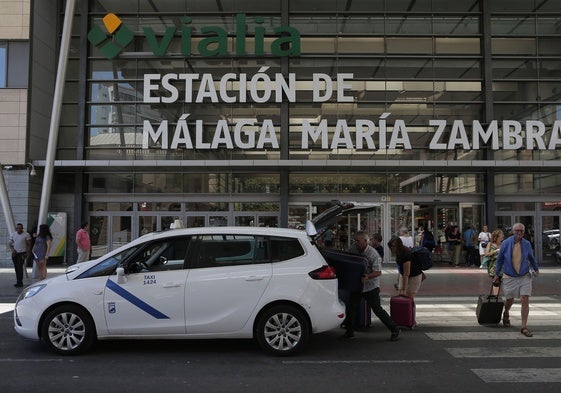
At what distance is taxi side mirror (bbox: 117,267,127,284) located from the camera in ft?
21.6

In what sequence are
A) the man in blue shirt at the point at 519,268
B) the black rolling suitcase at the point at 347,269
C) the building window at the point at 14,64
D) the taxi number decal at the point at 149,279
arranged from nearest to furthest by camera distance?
the taxi number decal at the point at 149,279
the black rolling suitcase at the point at 347,269
the man in blue shirt at the point at 519,268
the building window at the point at 14,64

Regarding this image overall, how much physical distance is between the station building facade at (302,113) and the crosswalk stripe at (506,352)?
12.8 meters

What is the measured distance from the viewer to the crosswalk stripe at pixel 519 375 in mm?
5832

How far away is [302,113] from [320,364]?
15203 mm

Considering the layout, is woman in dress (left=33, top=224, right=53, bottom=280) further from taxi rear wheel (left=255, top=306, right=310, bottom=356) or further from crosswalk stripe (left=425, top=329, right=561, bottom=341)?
crosswalk stripe (left=425, top=329, right=561, bottom=341)

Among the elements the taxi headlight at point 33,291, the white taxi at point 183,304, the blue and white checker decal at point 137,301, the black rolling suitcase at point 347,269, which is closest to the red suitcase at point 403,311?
the black rolling suitcase at point 347,269

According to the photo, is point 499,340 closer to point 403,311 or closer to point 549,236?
point 403,311

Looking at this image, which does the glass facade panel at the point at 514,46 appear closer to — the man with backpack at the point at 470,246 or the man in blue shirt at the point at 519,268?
the man with backpack at the point at 470,246

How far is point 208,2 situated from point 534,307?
1682 centimetres

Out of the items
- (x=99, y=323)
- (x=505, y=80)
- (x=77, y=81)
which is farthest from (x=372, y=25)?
(x=99, y=323)

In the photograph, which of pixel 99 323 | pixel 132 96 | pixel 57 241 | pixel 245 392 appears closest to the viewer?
pixel 245 392

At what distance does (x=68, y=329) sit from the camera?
21.9ft

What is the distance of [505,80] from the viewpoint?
69.3 feet

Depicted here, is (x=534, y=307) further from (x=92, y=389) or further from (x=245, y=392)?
(x=92, y=389)
